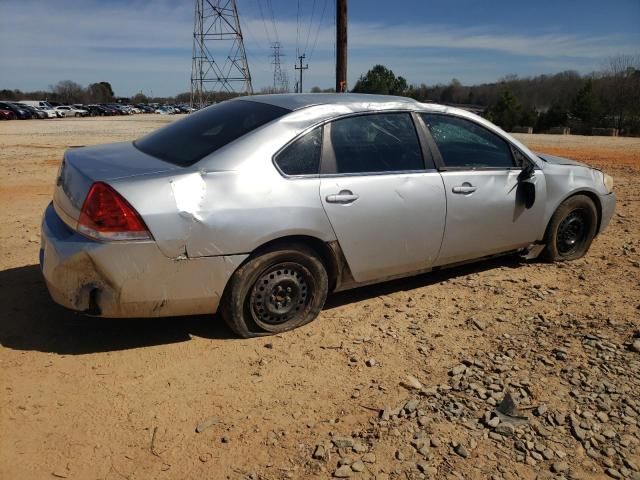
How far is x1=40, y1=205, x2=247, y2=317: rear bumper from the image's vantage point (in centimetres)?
290

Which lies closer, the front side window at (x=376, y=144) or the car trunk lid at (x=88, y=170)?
the car trunk lid at (x=88, y=170)

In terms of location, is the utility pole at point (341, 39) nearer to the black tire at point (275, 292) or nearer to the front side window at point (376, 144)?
the front side window at point (376, 144)

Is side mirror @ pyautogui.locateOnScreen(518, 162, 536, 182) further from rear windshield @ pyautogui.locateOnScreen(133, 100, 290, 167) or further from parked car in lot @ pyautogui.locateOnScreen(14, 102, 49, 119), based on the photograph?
parked car in lot @ pyautogui.locateOnScreen(14, 102, 49, 119)

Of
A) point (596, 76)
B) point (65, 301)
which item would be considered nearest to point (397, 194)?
point (65, 301)

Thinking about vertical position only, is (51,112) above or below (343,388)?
above

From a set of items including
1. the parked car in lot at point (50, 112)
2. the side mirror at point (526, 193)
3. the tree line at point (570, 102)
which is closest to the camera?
the side mirror at point (526, 193)

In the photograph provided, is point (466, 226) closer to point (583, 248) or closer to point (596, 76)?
point (583, 248)

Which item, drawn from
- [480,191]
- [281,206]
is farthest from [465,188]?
[281,206]

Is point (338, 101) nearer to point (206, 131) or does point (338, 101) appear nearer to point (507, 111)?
point (206, 131)

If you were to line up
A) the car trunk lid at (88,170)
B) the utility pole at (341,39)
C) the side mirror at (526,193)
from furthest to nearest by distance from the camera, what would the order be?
the utility pole at (341,39), the side mirror at (526,193), the car trunk lid at (88,170)

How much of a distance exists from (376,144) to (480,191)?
0.99 m

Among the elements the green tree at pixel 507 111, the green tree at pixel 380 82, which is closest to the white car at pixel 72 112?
the green tree at pixel 380 82

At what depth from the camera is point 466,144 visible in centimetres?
423

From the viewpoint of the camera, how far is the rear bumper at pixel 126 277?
2.90 m
